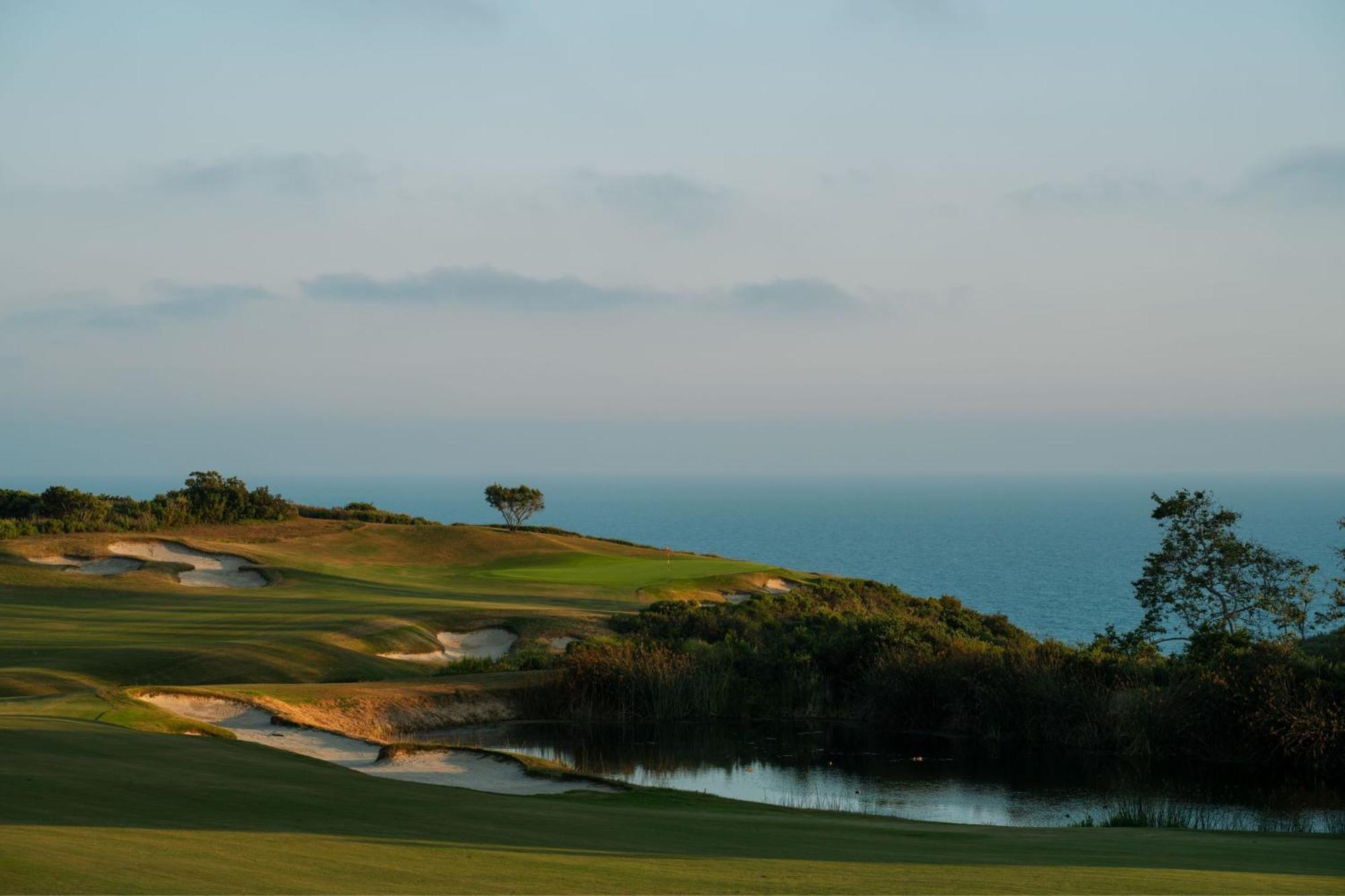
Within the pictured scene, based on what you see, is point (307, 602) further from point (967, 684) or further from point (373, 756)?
point (967, 684)

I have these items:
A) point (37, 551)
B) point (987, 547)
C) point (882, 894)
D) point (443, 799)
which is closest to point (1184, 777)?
point (443, 799)

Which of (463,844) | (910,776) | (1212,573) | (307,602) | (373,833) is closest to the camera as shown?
(463,844)

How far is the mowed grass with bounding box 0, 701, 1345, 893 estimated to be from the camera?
25.2 ft

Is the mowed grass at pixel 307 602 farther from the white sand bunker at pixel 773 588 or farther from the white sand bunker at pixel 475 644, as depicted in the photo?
the white sand bunker at pixel 773 588

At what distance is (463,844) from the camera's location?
32.0 ft

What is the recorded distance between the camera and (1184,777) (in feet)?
72.6

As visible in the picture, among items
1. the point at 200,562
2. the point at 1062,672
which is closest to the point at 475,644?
the point at 200,562

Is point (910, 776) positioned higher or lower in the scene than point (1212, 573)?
lower

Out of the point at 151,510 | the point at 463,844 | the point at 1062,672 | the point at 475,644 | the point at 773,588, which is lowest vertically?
the point at 475,644

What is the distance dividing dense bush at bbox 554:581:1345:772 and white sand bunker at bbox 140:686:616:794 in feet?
24.7

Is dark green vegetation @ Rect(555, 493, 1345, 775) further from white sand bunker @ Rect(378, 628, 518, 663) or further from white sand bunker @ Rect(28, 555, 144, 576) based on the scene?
white sand bunker @ Rect(28, 555, 144, 576)

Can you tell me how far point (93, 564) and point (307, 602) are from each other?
8.99 metres

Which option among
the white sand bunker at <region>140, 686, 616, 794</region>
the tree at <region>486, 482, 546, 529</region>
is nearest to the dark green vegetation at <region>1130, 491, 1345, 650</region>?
the white sand bunker at <region>140, 686, 616, 794</region>

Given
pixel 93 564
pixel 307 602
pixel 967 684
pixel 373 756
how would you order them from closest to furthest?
pixel 373 756, pixel 967 684, pixel 307 602, pixel 93 564
